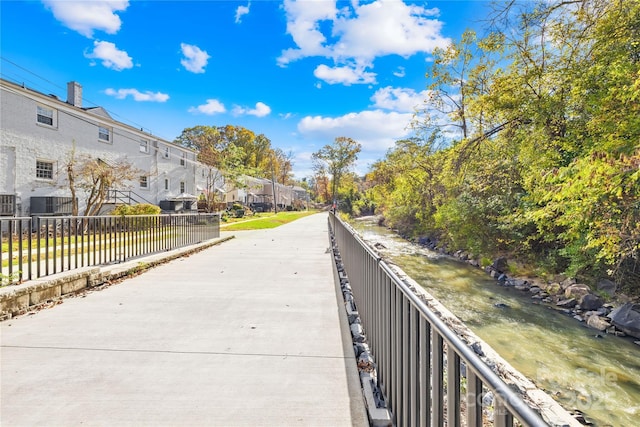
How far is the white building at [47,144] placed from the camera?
13445mm

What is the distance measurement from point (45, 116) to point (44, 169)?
253cm

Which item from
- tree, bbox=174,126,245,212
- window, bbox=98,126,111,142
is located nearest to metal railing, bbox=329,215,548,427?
window, bbox=98,126,111,142

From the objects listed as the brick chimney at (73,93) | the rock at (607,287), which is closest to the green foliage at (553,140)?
the rock at (607,287)

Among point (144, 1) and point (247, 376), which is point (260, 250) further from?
point (144, 1)

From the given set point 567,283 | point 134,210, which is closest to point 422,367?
point 567,283

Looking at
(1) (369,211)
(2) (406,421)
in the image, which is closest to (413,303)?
(2) (406,421)

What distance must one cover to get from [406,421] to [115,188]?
21274mm

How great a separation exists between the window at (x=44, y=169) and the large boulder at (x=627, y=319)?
20.8 m

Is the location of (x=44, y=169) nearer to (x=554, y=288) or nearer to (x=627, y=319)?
(x=554, y=288)

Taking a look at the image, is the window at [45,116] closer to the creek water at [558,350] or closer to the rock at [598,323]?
the creek water at [558,350]

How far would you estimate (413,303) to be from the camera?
5.48 ft

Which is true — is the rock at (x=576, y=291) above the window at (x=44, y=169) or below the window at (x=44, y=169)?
below

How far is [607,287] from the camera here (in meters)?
7.58

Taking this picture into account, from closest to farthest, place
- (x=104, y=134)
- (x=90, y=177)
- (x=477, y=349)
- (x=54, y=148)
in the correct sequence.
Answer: (x=477, y=349) → (x=54, y=148) → (x=90, y=177) → (x=104, y=134)
